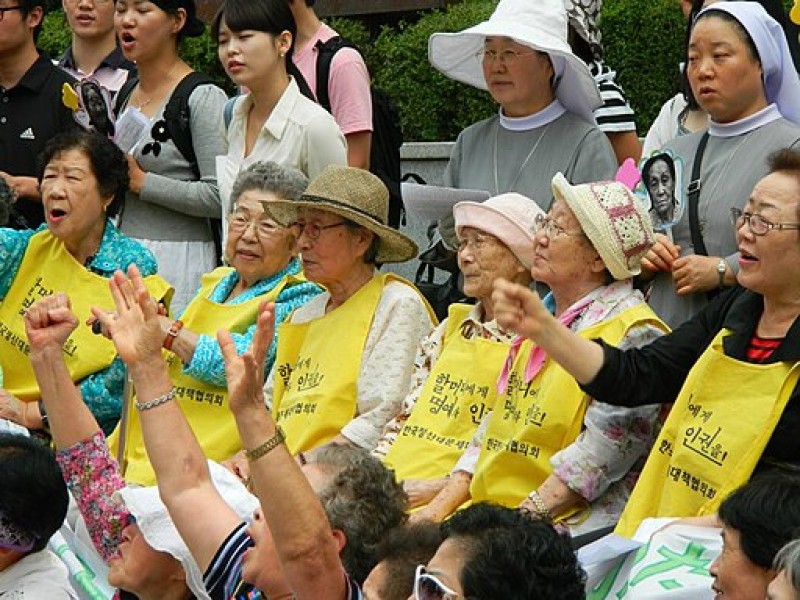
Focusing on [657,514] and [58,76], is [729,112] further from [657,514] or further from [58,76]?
[58,76]

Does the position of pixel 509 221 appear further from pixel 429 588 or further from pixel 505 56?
pixel 429 588

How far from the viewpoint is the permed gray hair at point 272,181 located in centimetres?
703

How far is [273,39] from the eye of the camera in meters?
7.59

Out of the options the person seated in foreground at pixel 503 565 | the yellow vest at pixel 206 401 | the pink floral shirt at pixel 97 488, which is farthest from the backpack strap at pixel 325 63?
the person seated in foreground at pixel 503 565

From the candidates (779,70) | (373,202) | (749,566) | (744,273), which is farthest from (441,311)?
(749,566)

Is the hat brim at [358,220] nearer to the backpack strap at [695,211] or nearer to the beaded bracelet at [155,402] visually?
the backpack strap at [695,211]

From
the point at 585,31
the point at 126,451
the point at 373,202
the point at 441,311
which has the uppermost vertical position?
the point at 585,31

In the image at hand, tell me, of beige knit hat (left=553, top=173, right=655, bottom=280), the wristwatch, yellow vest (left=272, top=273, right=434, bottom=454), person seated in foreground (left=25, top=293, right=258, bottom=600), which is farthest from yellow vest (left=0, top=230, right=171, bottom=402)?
the wristwatch

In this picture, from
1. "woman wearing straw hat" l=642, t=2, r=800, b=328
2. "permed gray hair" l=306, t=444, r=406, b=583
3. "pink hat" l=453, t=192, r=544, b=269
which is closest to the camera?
"permed gray hair" l=306, t=444, r=406, b=583

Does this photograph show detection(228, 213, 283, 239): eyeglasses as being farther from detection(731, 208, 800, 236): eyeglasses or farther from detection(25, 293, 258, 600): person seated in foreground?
detection(731, 208, 800, 236): eyeglasses

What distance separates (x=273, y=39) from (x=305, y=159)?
1.77ft

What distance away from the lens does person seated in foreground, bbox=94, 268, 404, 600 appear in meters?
4.14

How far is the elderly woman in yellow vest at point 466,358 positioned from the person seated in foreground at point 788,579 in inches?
94.7

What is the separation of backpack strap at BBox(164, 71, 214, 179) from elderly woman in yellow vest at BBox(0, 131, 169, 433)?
1.00 feet
